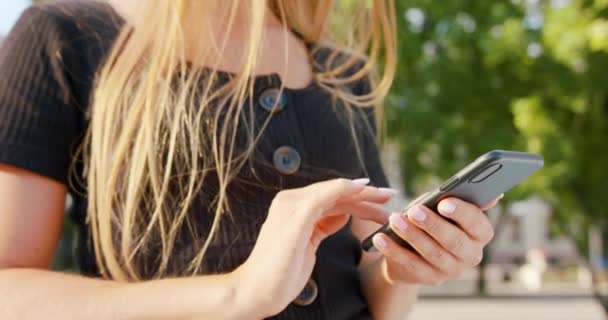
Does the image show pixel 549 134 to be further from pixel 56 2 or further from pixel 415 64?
pixel 56 2

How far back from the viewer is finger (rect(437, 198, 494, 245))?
48.5 inches

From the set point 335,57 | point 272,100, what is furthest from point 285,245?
point 335,57

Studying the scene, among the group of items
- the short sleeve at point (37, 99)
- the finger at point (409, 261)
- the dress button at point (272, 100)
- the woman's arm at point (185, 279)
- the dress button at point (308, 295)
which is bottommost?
the dress button at point (308, 295)

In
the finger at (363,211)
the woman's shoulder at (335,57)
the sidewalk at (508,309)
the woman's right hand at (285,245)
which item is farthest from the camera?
the sidewalk at (508,309)

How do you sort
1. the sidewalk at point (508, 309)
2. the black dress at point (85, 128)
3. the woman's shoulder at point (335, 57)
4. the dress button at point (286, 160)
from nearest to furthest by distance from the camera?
the black dress at point (85, 128) < the dress button at point (286, 160) < the woman's shoulder at point (335, 57) < the sidewalk at point (508, 309)

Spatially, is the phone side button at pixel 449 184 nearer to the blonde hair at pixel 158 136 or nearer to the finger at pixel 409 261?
the finger at pixel 409 261

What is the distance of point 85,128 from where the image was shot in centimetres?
144

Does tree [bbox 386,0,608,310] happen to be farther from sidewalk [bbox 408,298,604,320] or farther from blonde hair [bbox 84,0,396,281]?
blonde hair [bbox 84,0,396,281]

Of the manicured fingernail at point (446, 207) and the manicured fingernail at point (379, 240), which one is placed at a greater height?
the manicured fingernail at point (446, 207)

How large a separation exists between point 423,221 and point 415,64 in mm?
15937

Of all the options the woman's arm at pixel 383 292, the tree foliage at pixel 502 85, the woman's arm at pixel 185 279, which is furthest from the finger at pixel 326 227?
the tree foliage at pixel 502 85

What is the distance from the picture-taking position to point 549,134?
16906 millimetres

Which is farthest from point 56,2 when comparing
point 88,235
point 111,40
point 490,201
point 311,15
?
point 490,201

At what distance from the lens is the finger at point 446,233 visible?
1234mm
